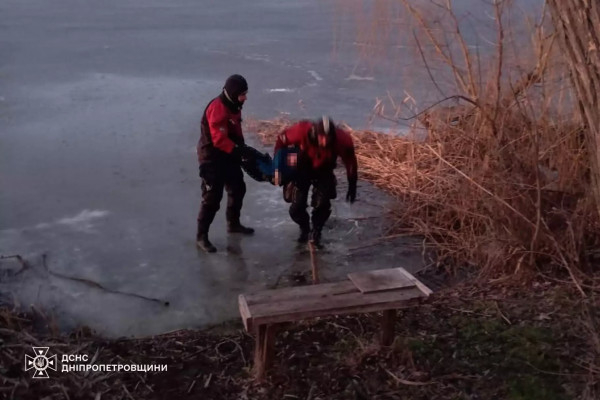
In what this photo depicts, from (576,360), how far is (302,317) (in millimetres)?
1495

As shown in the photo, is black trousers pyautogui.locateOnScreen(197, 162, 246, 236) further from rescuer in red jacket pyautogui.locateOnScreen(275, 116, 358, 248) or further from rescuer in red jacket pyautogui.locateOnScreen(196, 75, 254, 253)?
rescuer in red jacket pyautogui.locateOnScreen(275, 116, 358, 248)

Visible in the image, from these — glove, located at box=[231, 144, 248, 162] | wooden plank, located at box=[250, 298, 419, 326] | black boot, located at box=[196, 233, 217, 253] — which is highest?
glove, located at box=[231, 144, 248, 162]

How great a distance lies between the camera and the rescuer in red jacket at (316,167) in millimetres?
5629

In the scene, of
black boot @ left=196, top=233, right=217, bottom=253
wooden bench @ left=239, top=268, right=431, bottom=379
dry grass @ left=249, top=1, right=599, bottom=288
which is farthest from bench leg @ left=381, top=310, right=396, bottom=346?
black boot @ left=196, top=233, right=217, bottom=253

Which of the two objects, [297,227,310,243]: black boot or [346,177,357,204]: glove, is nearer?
[346,177,357,204]: glove

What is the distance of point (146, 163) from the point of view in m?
7.51

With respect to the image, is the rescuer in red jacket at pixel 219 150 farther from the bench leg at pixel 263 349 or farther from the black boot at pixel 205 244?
the bench leg at pixel 263 349

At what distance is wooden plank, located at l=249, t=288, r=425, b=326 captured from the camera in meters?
3.82

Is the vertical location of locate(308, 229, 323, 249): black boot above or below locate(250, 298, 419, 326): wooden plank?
below

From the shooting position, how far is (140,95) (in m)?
9.78

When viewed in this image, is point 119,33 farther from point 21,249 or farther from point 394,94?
point 21,249

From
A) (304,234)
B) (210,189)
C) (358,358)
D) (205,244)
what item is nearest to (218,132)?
(210,189)

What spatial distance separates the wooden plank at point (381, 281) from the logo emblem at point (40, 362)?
1618 millimetres

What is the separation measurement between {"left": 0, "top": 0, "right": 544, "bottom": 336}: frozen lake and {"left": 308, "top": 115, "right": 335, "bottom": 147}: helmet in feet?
2.80
